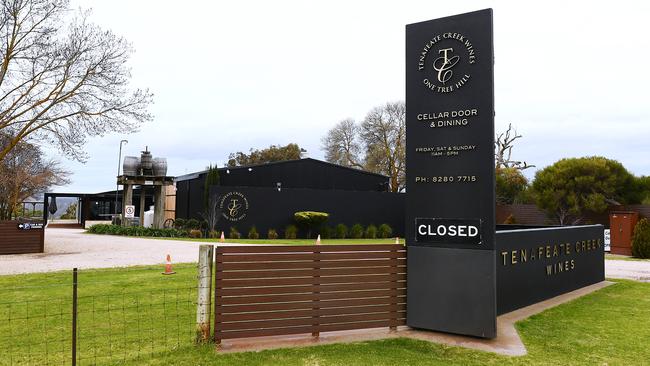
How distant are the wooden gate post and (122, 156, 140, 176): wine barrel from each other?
26.3m

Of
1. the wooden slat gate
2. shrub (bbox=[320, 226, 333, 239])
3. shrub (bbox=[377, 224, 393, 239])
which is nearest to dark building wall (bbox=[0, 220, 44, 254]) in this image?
the wooden slat gate

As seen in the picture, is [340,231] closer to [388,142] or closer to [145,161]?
[145,161]

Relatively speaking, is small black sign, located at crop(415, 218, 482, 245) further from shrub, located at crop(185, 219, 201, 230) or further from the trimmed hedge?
shrub, located at crop(185, 219, 201, 230)

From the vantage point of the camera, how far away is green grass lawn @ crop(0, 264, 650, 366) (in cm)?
521

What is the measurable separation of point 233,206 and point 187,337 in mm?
20768

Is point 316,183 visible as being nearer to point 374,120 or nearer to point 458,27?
point 374,120

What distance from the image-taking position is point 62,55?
17.5 m

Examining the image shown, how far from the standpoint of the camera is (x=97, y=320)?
691 centimetres

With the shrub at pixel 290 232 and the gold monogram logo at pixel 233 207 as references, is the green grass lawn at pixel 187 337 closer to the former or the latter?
the gold monogram logo at pixel 233 207

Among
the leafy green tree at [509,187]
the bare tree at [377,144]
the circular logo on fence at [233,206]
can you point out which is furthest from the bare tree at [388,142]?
the circular logo on fence at [233,206]

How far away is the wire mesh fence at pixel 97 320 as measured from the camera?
5312 millimetres

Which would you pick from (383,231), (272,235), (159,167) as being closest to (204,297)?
(272,235)

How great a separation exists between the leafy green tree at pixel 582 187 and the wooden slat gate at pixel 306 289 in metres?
23.2

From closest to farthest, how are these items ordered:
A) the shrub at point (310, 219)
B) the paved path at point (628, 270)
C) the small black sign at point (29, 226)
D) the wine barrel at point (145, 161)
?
the paved path at point (628, 270)
the small black sign at point (29, 226)
the shrub at point (310, 219)
the wine barrel at point (145, 161)
